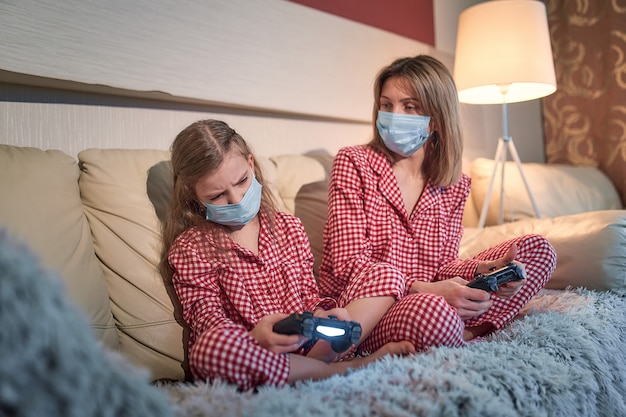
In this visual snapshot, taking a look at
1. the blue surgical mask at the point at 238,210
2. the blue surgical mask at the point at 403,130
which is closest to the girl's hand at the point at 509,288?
the blue surgical mask at the point at 403,130

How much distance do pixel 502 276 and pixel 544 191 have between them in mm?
1163

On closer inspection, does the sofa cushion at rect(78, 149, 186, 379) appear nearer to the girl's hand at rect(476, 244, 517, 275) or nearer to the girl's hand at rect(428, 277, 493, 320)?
the girl's hand at rect(428, 277, 493, 320)

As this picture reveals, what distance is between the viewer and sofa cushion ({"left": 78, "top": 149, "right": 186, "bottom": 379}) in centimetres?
114

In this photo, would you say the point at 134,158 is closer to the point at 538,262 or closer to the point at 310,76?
the point at 310,76

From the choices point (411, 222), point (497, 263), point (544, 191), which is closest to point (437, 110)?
point (411, 222)

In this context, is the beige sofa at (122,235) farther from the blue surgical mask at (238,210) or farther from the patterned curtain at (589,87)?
the patterned curtain at (589,87)

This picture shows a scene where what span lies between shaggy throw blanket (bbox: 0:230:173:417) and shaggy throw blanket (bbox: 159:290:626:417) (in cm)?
13

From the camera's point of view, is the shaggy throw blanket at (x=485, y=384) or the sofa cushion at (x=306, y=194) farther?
the sofa cushion at (x=306, y=194)

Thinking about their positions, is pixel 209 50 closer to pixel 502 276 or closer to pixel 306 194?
pixel 306 194

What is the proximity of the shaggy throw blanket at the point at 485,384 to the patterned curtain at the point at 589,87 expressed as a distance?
1516mm

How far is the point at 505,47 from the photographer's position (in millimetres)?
1933

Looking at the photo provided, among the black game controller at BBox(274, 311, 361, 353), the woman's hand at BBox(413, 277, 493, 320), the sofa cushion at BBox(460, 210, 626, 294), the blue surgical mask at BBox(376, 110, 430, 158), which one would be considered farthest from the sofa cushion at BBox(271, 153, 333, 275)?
the sofa cushion at BBox(460, 210, 626, 294)

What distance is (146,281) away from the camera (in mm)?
1186

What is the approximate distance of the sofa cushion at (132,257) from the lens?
3.74ft
